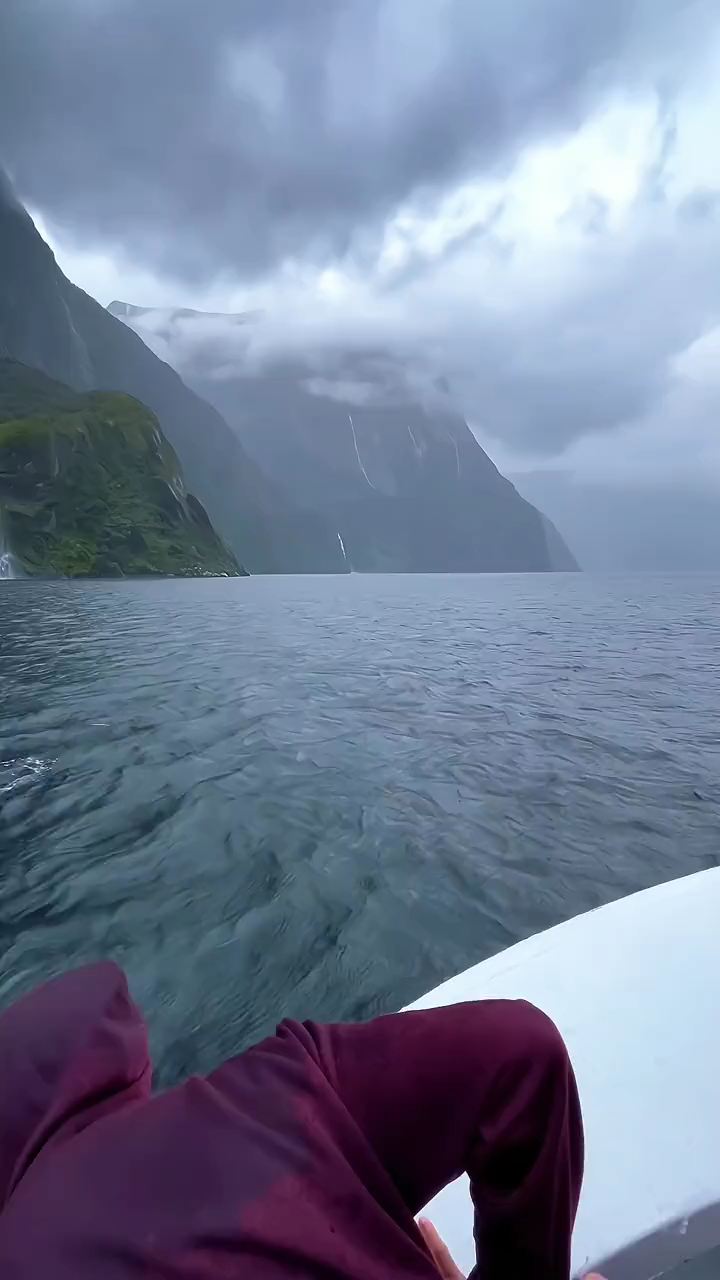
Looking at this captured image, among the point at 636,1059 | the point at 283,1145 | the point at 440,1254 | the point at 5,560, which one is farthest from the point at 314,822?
the point at 5,560

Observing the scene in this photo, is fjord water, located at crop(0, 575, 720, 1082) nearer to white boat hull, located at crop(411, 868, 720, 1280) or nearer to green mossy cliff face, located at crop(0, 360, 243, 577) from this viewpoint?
white boat hull, located at crop(411, 868, 720, 1280)

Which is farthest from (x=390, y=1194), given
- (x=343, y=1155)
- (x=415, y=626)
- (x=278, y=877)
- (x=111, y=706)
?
(x=415, y=626)

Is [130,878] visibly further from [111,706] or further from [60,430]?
[60,430]

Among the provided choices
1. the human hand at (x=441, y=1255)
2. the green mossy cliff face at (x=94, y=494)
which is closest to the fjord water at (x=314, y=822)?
the human hand at (x=441, y=1255)

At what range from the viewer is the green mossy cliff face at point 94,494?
313 ft

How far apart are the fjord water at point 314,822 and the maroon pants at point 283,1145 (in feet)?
9.09

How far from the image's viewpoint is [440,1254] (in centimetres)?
176

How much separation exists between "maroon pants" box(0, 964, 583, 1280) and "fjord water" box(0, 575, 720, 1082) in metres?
2.77

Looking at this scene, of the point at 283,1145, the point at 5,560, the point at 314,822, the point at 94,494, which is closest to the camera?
the point at 283,1145

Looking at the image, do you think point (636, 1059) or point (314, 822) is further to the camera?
point (314, 822)

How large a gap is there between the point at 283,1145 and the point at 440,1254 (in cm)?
99

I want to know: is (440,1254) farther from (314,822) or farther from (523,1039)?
(314,822)

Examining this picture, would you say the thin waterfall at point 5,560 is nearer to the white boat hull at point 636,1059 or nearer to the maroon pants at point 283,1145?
the white boat hull at point 636,1059

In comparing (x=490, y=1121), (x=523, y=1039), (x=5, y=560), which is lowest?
(x=490, y=1121)
